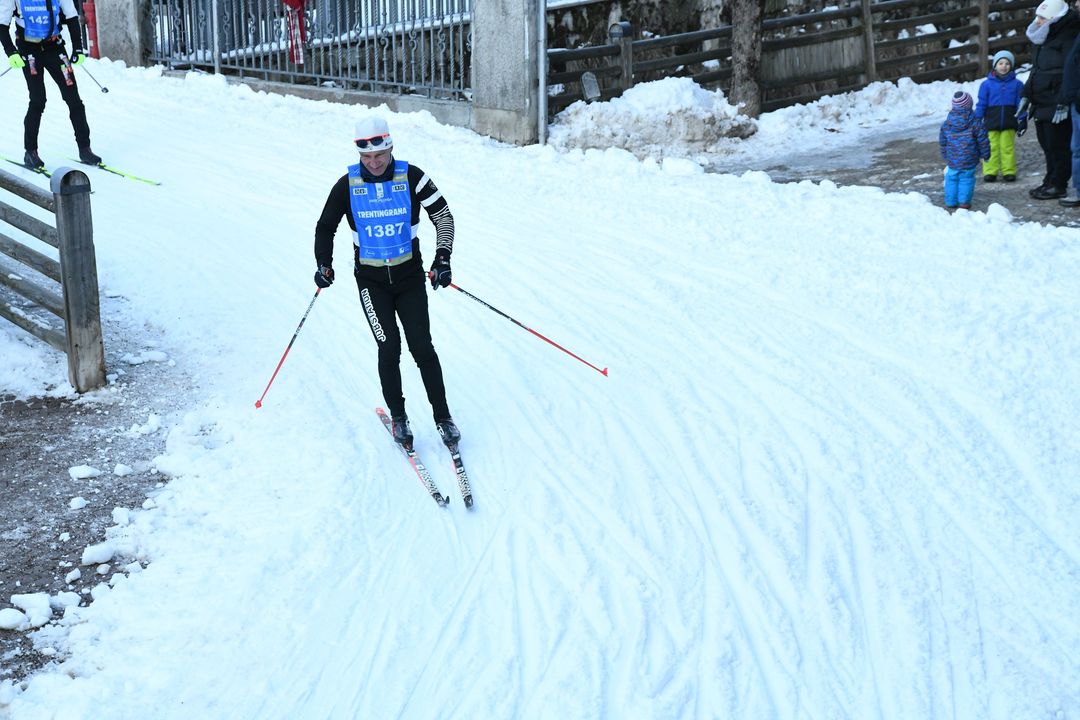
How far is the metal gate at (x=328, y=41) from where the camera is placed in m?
15.0

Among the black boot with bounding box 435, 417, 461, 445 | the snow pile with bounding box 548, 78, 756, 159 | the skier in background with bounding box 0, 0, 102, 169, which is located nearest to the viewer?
the black boot with bounding box 435, 417, 461, 445

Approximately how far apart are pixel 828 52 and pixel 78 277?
12697 millimetres

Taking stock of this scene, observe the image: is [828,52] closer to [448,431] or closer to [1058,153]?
[1058,153]

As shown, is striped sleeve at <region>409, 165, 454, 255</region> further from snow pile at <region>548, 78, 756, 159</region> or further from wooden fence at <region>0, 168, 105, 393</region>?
snow pile at <region>548, 78, 756, 159</region>

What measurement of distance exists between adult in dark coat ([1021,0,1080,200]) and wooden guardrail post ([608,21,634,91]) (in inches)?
207

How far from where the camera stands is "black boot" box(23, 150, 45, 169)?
11.8m

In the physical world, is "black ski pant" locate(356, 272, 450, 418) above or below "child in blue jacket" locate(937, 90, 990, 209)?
below

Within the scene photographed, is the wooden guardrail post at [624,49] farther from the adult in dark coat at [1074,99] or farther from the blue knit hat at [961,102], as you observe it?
the adult in dark coat at [1074,99]

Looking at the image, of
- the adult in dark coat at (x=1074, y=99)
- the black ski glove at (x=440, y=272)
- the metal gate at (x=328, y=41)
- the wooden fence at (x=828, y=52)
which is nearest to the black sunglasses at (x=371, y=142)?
the black ski glove at (x=440, y=272)

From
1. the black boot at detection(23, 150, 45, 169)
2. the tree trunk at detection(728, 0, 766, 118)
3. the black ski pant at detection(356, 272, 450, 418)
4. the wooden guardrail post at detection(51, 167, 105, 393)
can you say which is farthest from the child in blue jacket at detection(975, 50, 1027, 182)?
the black boot at detection(23, 150, 45, 169)

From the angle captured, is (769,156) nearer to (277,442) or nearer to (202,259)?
(202,259)

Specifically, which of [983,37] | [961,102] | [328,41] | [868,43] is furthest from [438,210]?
[983,37]

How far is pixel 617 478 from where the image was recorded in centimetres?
657

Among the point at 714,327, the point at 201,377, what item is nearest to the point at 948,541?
the point at 714,327
